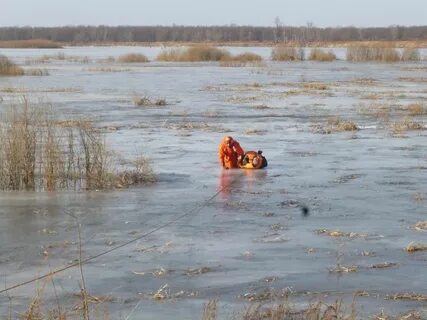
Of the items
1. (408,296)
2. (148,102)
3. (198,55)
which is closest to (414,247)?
(408,296)

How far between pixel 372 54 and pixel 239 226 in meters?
57.4

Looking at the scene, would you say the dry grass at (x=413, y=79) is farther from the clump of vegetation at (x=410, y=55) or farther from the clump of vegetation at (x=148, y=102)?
the clump of vegetation at (x=410, y=55)

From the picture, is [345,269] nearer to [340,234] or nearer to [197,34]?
[340,234]

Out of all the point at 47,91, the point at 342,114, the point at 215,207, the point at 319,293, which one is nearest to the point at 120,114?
the point at 342,114

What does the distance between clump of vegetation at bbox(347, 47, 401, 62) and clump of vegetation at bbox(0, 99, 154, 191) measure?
2082 inches

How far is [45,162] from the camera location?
13.0m

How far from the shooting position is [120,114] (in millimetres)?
25125

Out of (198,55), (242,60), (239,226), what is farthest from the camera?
(198,55)

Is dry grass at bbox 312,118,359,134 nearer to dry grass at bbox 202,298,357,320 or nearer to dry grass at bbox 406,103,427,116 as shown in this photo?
dry grass at bbox 406,103,427,116

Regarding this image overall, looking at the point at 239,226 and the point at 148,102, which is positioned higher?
the point at 239,226

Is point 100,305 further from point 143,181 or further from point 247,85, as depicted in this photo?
point 247,85

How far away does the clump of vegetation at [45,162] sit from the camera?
42.3ft

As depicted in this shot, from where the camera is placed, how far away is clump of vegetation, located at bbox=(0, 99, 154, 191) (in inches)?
507

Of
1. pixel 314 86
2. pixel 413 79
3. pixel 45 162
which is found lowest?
pixel 413 79
